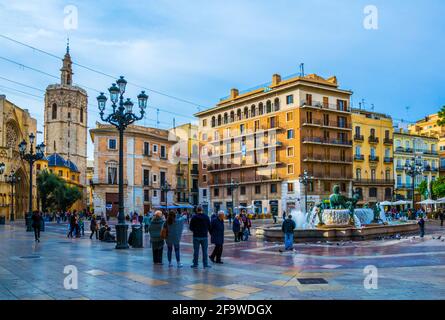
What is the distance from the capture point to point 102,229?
20984 mm

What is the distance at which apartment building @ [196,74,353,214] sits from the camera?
178 ft

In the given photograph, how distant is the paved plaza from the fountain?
4103 mm

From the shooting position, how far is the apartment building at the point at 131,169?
57188mm

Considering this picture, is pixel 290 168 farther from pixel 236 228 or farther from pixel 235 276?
pixel 235 276

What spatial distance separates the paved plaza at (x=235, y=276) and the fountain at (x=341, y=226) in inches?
162

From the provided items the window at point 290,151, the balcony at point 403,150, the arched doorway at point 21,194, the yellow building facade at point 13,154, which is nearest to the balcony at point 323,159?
the window at point 290,151

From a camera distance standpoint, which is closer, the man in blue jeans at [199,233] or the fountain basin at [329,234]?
the man in blue jeans at [199,233]

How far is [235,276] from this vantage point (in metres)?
9.68

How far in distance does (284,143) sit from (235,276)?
154ft

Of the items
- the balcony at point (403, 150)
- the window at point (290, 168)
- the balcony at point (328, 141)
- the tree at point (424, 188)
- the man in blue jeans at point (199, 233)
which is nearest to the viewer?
the man in blue jeans at point (199, 233)

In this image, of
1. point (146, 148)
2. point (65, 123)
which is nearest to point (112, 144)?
point (146, 148)

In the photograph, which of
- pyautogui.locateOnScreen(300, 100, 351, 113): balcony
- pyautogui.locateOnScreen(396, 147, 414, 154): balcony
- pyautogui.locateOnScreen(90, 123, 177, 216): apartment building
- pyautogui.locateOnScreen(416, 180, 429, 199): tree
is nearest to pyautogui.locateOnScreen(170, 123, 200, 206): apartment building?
pyautogui.locateOnScreen(90, 123, 177, 216): apartment building

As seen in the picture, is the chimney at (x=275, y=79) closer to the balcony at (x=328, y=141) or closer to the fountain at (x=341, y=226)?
the balcony at (x=328, y=141)

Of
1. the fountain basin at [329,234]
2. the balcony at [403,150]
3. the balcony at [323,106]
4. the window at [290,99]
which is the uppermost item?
the window at [290,99]
